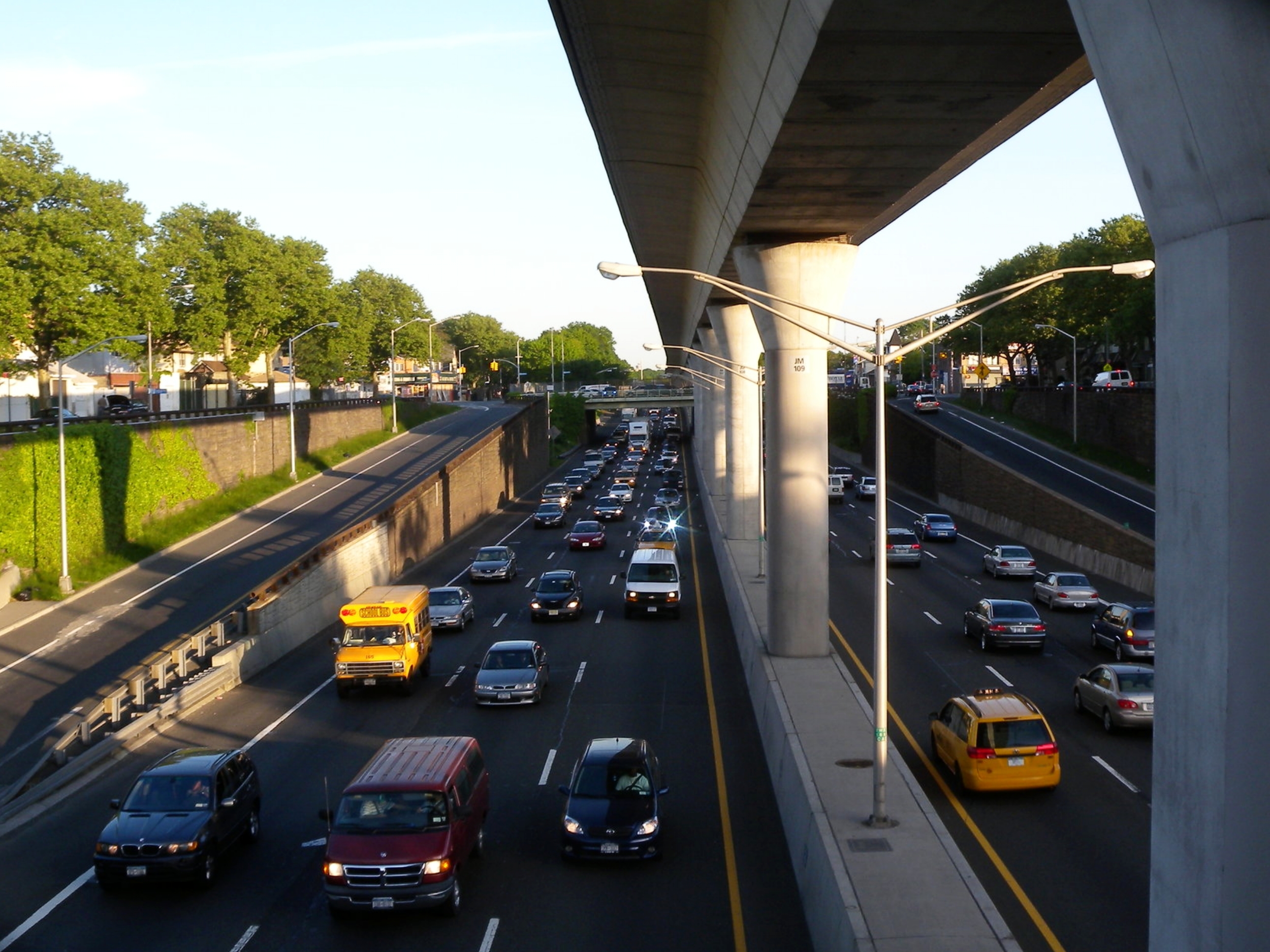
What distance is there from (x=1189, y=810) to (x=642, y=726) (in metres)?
18.7

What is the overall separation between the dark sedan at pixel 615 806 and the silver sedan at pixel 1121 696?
983 centimetres

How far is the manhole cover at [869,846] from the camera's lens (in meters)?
14.5

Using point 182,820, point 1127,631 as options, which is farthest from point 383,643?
point 1127,631

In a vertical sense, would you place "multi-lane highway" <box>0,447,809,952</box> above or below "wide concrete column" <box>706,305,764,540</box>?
below

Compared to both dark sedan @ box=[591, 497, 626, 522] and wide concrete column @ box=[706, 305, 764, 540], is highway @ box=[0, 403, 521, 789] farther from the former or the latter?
wide concrete column @ box=[706, 305, 764, 540]

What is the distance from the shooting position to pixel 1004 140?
19.7 metres

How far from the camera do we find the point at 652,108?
21.8 metres

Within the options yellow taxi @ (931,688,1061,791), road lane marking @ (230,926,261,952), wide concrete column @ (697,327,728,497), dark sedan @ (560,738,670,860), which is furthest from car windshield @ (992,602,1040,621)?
wide concrete column @ (697,327,728,497)

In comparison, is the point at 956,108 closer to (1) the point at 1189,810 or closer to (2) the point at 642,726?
(1) the point at 1189,810

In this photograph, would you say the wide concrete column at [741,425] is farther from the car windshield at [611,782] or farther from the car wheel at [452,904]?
the car wheel at [452,904]

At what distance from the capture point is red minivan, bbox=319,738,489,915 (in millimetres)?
14906

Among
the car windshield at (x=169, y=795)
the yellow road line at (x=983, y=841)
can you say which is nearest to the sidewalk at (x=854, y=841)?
the yellow road line at (x=983, y=841)

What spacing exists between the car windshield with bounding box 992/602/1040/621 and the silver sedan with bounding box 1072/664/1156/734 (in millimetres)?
7474

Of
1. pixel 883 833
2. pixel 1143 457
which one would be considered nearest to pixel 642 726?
pixel 883 833
